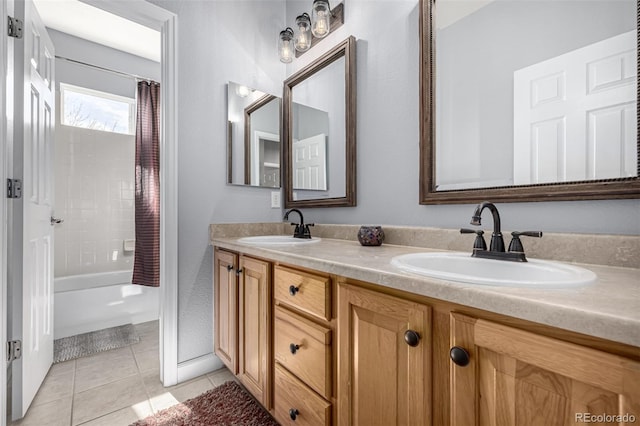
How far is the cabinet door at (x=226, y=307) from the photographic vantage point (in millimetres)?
1487

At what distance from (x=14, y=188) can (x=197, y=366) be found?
1300 mm

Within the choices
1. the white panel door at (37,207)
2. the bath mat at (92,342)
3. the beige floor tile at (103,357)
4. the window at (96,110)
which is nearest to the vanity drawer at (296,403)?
the white panel door at (37,207)

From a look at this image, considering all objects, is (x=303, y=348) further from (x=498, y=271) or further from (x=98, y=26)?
(x=98, y=26)

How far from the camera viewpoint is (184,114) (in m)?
1.71

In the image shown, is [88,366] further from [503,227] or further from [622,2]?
[622,2]

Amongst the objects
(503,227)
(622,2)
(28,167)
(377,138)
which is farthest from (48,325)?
(622,2)

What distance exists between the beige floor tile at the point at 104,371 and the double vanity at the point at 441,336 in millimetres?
1020

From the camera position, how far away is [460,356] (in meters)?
0.58

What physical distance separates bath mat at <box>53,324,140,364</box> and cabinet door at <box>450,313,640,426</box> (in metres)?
2.40

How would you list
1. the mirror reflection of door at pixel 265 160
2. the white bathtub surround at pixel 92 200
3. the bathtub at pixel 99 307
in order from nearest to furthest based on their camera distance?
the mirror reflection of door at pixel 265 160 < the bathtub at pixel 99 307 < the white bathtub surround at pixel 92 200

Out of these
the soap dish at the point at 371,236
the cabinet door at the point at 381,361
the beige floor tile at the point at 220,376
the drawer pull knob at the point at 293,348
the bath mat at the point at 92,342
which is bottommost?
the beige floor tile at the point at 220,376

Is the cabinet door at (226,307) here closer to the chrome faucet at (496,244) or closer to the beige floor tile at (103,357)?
the beige floor tile at (103,357)

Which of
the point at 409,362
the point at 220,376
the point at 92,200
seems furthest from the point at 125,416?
the point at 92,200

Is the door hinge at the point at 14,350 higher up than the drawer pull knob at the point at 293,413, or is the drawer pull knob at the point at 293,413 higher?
the door hinge at the point at 14,350
